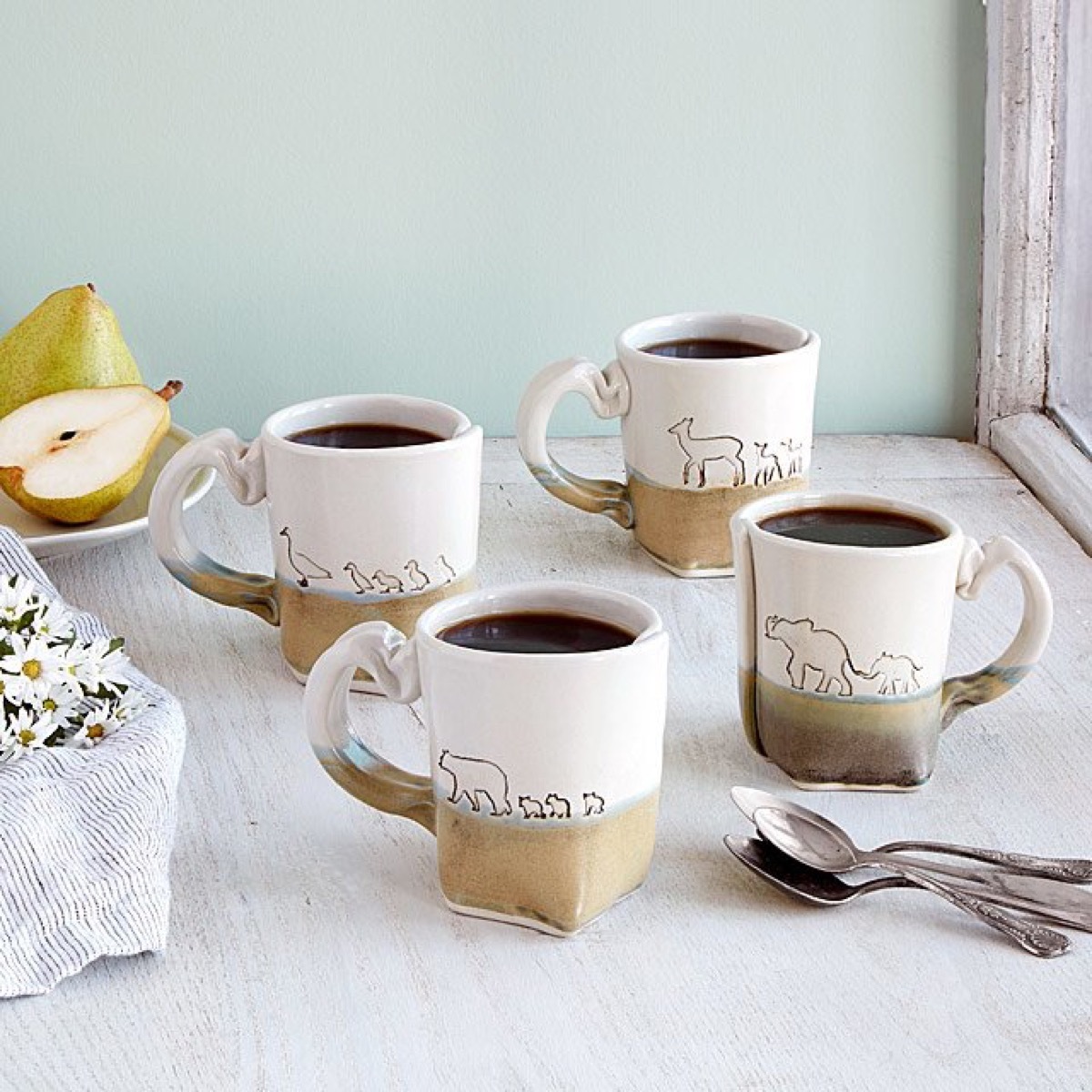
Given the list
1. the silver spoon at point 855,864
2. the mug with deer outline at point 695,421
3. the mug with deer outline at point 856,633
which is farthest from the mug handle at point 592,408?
the silver spoon at point 855,864

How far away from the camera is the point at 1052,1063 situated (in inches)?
19.5

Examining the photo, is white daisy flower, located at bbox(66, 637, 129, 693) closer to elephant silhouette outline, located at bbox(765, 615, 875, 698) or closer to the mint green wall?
elephant silhouette outline, located at bbox(765, 615, 875, 698)

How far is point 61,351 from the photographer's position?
0.96 metres

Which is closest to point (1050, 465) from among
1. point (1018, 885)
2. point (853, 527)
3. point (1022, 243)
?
point (1022, 243)

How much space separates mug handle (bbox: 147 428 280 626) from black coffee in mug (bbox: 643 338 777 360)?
24 centimetres

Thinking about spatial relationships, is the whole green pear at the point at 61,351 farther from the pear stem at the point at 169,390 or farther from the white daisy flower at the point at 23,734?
the white daisy flower at the point at 23,734

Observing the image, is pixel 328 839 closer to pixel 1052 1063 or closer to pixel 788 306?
pixel 1052 1063

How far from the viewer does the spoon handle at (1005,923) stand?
1.80 ft

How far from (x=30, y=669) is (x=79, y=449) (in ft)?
0.99

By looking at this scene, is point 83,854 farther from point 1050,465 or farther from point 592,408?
point 1050,465

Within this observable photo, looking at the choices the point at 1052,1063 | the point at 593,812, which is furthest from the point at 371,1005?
the point at 1052,1063

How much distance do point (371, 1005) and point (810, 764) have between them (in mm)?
212

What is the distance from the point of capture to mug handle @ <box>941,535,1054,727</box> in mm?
652

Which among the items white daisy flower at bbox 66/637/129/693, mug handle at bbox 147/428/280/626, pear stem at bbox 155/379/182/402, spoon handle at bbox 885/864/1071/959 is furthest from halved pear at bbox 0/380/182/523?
spoon handle at bbox 885/864/1071/959
